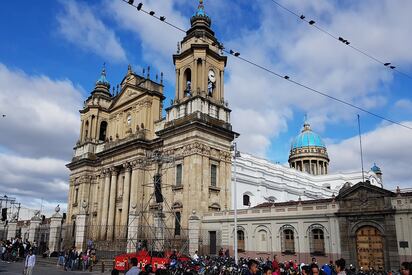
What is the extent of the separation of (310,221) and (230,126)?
46.4ft

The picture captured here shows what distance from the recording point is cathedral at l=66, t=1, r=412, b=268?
80.4ft

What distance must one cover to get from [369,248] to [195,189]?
49.2ft

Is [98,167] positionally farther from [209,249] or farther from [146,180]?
[209,249]

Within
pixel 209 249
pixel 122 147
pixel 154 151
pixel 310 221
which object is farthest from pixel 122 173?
pixel 310 221

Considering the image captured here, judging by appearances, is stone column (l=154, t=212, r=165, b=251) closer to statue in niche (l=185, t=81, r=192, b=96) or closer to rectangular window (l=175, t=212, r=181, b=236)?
→ rectangular window (l=175, t=212, r=181, b=236)

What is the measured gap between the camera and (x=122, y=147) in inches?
1700

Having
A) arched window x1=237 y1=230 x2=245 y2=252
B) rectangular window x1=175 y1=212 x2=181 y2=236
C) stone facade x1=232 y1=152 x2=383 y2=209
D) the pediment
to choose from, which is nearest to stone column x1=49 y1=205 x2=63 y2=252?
rectangular window x1=175 y1=212 x2=181 y2=236

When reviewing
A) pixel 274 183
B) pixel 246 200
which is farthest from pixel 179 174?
pixel 274 183

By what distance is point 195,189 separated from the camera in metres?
33.1

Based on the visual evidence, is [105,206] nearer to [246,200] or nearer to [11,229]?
[246,200]

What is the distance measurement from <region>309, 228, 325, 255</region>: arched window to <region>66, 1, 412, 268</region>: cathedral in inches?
2.8

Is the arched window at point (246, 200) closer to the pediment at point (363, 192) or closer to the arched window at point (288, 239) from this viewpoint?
the arched window at point (288, 239)

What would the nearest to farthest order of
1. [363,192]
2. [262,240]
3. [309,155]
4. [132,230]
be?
[363,192] → [262,240] → [132,230] → [309,155]

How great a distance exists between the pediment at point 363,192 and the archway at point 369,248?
2.02 metres
